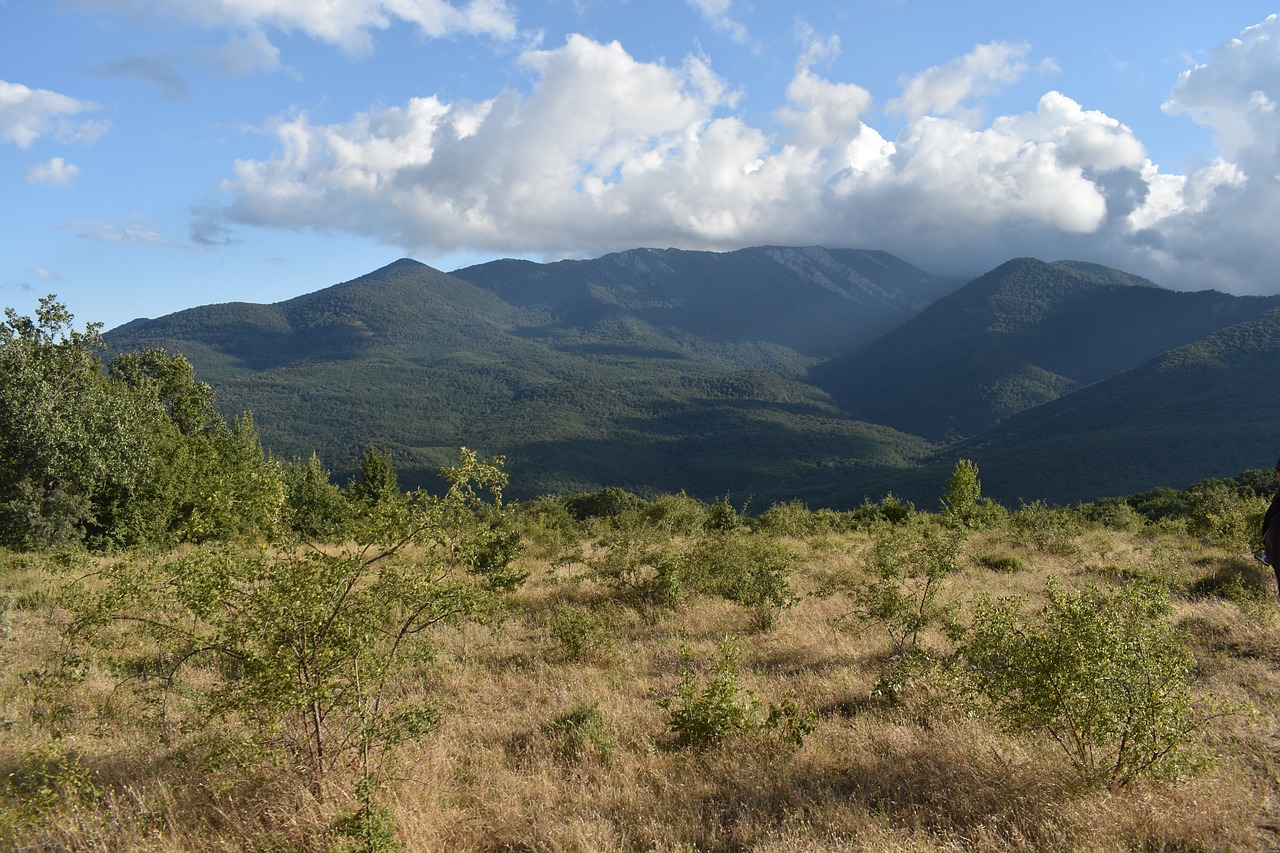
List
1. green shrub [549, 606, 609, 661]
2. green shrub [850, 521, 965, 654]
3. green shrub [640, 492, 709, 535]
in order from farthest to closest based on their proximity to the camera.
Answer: green shrub [640, 492, 709, 535]
green shrub [549, 606, 609, 661]
green shrub [850, 521, 965, 654]

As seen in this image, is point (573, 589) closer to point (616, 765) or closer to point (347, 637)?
point (616, 765)

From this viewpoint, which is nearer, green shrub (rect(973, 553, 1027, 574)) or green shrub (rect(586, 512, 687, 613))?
green shrub (rect(586, 512, 687, 613))

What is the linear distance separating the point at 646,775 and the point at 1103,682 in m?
4.11

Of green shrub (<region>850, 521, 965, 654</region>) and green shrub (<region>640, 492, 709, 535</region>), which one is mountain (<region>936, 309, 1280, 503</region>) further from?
green shrub (<region>850, 521, 965, 654</region>)

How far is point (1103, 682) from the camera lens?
5000 millimetres

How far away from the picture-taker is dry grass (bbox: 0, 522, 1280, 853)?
15.8 feet

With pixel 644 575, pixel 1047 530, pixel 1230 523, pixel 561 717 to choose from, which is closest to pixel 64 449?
pixel 644 575

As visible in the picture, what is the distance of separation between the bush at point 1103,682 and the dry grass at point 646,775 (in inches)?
12.8

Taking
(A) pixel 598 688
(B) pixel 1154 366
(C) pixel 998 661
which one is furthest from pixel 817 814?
(B) pixel 1154 366

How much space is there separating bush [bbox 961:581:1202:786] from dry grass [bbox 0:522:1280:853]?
32 centimetres

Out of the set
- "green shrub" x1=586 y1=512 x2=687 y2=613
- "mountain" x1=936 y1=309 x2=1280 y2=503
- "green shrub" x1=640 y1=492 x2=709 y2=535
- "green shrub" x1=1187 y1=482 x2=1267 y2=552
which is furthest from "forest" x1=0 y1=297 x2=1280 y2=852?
"mountain" x1=936 y1=309 x2=1280 y2=503

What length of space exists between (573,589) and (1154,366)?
20910 cm

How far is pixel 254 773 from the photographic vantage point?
5.69m

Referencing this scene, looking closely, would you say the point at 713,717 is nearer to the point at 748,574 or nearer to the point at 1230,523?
the point at 748,574
